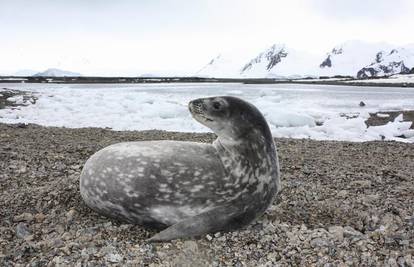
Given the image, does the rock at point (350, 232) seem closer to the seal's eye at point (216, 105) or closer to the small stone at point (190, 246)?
the small stone at point (190, 246)

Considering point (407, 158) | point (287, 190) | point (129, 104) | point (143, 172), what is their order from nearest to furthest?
point (143, 172) → point (287, 190) → point (407, 158) → point (129, 104)

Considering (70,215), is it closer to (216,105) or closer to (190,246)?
(190,246)

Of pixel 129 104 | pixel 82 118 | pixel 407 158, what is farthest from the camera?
pixel 129 104

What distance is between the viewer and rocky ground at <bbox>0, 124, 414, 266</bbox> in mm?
4020

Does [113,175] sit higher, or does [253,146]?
[253,146]

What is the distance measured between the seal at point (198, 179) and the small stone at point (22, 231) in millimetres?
677

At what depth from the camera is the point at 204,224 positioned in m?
4.35

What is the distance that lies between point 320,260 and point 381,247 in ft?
2.15

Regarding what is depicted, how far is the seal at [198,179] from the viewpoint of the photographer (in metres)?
4.43

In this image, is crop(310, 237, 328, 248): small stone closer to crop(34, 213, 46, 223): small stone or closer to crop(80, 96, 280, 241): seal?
crop(80, 96, 280, 241): seal

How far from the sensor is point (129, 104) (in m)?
22.5

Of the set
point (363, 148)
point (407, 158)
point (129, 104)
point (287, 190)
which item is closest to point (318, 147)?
point (363, 148)

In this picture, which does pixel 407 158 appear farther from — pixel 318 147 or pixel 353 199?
pixel 353 199

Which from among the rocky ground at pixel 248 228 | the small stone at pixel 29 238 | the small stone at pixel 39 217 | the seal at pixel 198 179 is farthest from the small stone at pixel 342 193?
the small stone at pixel 29 238
